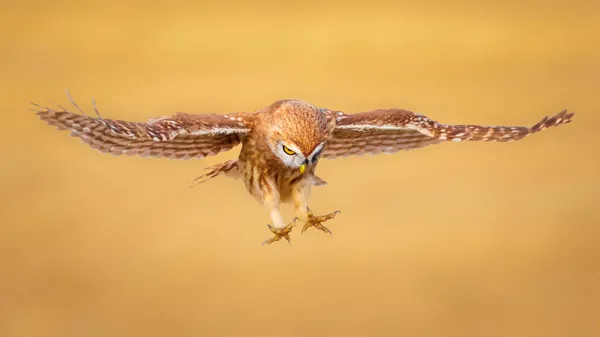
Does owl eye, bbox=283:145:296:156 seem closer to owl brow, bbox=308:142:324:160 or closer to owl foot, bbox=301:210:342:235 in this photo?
owl brow, bbox=308:142:324:160

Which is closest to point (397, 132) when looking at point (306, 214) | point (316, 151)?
point (306, 214)

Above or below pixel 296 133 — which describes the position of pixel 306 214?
below

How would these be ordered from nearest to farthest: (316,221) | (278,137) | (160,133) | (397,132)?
(160,133), (278,137), (316,221), (397,132)

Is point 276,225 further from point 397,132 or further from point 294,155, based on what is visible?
point 397,132

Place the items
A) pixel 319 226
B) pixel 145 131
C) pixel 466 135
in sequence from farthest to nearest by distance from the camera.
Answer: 1. pixel 466 135
2. pixel 319 226
3. pixel 145 131

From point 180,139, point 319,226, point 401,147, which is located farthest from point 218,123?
point 401,147

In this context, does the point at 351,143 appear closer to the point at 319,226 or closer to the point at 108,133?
the point at 319,226

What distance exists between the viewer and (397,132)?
279 inches

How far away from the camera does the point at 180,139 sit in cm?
653

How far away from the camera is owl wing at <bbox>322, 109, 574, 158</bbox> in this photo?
263 inches

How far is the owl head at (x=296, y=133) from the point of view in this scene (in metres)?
6.16

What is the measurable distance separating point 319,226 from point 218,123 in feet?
2.54

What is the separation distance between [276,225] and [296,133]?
524 mm

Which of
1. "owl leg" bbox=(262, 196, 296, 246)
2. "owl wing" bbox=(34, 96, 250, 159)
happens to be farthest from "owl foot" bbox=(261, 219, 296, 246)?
"owl wing" bbox=(34, 96, 250, 159)
